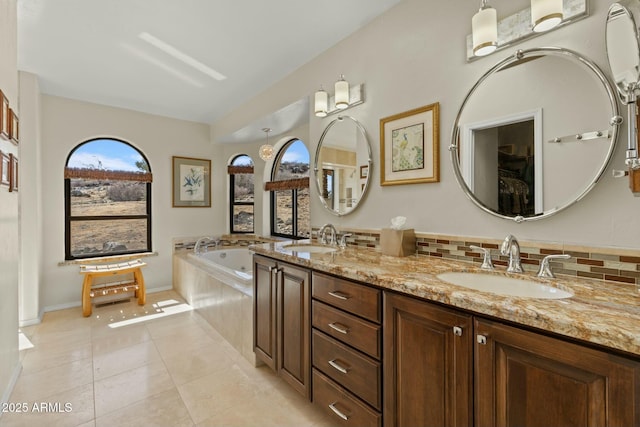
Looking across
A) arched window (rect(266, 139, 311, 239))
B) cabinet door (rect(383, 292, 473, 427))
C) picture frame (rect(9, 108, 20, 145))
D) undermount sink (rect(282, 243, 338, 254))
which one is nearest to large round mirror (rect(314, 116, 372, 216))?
undermount sink (rect(282, 243, 338, 254))

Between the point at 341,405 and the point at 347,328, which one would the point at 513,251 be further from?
the point at 341,405

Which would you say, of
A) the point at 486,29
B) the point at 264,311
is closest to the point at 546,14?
the point at 486,29

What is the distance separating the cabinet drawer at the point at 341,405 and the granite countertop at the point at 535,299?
1.97 ft

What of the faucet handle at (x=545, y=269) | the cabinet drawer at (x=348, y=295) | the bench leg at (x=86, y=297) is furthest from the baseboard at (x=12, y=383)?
the faucet handle at (x=545, y=269)

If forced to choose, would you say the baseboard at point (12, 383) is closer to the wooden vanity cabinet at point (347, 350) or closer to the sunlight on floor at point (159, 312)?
the sunlight on floor at point (159, 312)

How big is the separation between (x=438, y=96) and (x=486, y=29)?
41 centimetres

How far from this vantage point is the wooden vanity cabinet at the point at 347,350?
1.30m

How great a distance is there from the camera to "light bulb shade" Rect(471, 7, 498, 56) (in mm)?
1340

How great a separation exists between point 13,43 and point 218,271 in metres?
2.38

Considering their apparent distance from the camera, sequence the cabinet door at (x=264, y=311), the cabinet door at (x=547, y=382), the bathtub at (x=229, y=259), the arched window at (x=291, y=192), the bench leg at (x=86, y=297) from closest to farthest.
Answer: the cabinet door at (x=547, y=382) → the cabinet door at (x=264, y=311) → the bench leg at (x=86, y=297) → the bathtub at (x=229, y=259) → the arched window at (x=291, y=192)

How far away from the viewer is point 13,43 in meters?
1.98

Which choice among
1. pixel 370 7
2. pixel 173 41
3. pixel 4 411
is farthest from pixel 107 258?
pixel 370 7

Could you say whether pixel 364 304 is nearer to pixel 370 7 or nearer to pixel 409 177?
pixel 409 177

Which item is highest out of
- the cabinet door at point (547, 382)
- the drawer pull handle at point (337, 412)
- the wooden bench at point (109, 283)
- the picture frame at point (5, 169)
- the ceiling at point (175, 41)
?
the ceiling at point (175, 41)
